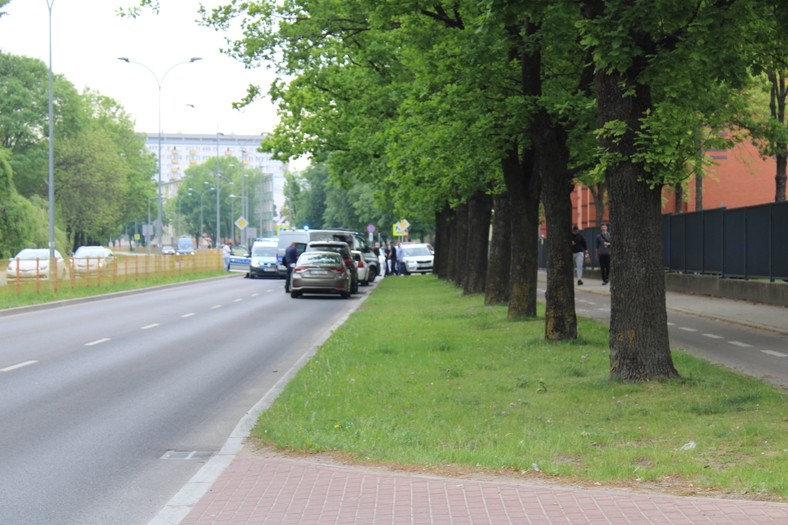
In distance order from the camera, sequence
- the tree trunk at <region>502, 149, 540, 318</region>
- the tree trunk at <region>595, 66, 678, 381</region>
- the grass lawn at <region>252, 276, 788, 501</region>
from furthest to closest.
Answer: the tree trunk at <region>502, 149, 540, 318</region>, the tree trunk at <region>595, 66, 678, 381</region>, the grass lawn at <region>252, 276, 788, 501</region>

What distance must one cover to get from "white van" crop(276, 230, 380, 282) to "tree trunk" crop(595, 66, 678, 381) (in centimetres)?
4165

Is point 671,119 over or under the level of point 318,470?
over

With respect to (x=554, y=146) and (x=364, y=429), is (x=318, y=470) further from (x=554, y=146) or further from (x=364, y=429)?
(x=554, y=146)

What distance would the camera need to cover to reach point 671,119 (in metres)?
11.6

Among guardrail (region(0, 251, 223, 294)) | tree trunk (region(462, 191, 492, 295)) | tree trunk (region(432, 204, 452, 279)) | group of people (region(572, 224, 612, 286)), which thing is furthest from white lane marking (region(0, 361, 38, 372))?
tree trunk (region(432, 204, 452, 279))

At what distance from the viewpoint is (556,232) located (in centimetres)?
1723

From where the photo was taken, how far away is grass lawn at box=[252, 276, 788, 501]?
303 inches

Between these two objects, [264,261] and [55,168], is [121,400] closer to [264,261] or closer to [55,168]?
[264,261]

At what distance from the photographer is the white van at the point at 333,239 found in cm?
5591

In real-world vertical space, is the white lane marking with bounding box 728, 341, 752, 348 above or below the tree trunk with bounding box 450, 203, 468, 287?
below

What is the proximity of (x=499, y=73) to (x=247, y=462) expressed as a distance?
37.0 feet

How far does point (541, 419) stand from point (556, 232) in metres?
7.76

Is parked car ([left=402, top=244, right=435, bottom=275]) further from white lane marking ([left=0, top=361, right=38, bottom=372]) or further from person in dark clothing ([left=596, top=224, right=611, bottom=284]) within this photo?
white lane marking ([left=0, top=361, right=38, bottom=372])

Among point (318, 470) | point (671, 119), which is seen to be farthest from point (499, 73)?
point (318, 470)
